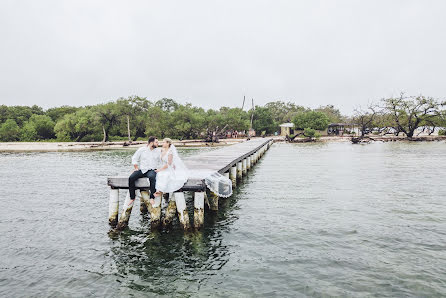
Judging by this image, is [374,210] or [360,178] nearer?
[374,210]

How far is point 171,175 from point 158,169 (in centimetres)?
52

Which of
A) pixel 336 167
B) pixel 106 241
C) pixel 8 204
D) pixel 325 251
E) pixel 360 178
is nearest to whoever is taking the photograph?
pixel 325 251

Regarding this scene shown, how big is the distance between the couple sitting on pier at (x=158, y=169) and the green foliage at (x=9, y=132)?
69936 millimetres

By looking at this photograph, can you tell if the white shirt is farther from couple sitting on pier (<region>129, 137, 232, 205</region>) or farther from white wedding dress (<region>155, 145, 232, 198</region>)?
white wedding dress (<region>155, 145, 232, 198</region>)

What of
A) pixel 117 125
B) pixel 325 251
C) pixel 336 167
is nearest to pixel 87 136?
pixel 117 125

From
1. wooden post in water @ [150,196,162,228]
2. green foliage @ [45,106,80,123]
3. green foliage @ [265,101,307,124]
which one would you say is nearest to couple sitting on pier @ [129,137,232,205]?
wooden post in water @ [150,196,162,228]

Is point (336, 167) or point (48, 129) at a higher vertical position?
point (48, 129)

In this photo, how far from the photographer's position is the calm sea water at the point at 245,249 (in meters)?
6.41

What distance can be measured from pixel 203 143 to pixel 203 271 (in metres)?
52.6

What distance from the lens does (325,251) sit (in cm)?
802

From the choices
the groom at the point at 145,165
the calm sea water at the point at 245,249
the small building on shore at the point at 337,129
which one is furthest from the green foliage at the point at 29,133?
the small building on shore at the point at 337,129

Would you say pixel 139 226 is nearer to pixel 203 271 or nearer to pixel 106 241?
→ pixel 106 241

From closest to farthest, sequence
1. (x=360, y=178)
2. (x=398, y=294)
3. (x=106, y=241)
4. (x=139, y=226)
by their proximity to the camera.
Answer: (x=398, y=294)
(x=106, y=241)
(x=139, y=226)
(x=360, y=178)

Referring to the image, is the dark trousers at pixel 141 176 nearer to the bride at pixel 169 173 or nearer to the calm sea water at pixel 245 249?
the bride at pixel 169 173
